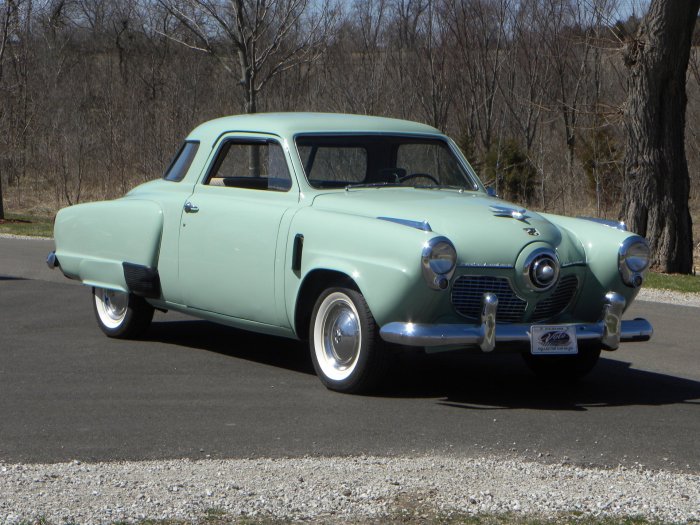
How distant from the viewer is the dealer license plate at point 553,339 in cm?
674

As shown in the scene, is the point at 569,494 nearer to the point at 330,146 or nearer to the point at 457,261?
the point at 457,261

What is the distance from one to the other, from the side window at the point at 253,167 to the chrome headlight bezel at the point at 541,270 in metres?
1.86

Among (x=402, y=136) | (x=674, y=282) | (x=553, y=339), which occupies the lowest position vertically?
(x=674, y=282)

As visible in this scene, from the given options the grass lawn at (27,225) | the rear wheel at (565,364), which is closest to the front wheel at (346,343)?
the rear wheel at (565,364)

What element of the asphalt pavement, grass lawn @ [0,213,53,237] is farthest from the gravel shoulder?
grass lawn @ [0,213,53,237]

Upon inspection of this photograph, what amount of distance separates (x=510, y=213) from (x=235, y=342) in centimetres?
295

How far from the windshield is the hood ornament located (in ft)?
3.17

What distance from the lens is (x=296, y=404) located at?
6.81m

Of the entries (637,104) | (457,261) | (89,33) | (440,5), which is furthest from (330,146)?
(89,33)

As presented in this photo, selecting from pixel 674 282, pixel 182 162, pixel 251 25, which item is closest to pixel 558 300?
pixel 182 162

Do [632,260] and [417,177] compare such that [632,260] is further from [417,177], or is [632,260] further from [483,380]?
[417,177]

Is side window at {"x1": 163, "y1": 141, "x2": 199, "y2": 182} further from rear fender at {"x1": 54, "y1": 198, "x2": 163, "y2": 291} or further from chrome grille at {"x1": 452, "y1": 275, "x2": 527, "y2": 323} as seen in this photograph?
chrome grille at {"x1": 452, "y1": 275, "x2": 527, "y2": 323}

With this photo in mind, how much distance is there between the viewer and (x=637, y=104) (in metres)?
16.1

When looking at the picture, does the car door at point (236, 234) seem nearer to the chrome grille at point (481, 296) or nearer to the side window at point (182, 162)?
the side window at point (182, 162)
